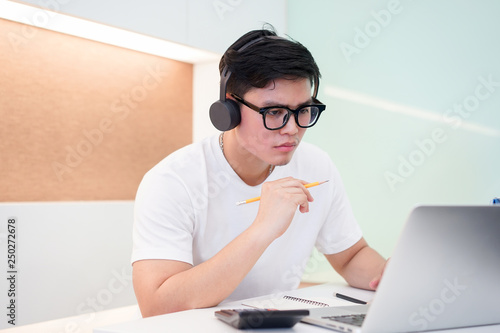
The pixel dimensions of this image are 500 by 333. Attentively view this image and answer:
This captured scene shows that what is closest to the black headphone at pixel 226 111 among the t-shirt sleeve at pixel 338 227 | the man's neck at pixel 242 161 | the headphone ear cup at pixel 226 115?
the headphone ear cup at pixel 226 115

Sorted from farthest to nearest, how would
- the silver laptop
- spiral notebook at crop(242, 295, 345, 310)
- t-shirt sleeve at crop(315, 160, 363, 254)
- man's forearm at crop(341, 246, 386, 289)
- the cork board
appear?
1. the cork board
2. t-shirt sleeve at crop(315, 160, 363, 254)
3. man's forearm at crop(341, 246, 386, 289)
4. spiral notebook at crop(242, 295, 345, 310)
5. the silver laptop

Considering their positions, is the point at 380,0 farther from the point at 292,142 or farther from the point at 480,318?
the point at 480,318

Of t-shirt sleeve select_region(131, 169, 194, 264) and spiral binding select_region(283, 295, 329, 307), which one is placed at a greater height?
t-shirt sleeve select_region(131, 169, 194, 264)

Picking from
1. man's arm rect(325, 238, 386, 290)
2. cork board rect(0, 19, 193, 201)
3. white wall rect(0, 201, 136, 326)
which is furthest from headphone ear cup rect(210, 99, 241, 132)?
cork board rect(0, 19, 193, 201)

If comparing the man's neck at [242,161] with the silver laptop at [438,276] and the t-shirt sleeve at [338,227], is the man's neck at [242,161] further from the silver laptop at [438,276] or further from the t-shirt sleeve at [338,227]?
the silver laptop at [438,276]

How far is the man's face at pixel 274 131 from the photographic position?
1336 millimetres

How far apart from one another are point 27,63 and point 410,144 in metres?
2.00

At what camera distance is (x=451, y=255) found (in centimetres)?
80

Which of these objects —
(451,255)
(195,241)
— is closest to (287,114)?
(195,241)

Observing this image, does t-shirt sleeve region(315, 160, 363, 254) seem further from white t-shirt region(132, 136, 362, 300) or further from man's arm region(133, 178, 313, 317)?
man's arm region(133, 178, 313, 317)

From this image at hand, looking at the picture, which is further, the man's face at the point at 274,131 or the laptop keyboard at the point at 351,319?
the man's face at the point at 274,131

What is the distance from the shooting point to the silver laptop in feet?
2.49

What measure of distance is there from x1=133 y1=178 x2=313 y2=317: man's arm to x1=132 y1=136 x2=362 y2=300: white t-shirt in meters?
0.06

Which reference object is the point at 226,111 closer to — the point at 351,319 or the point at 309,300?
the point at 309,300
